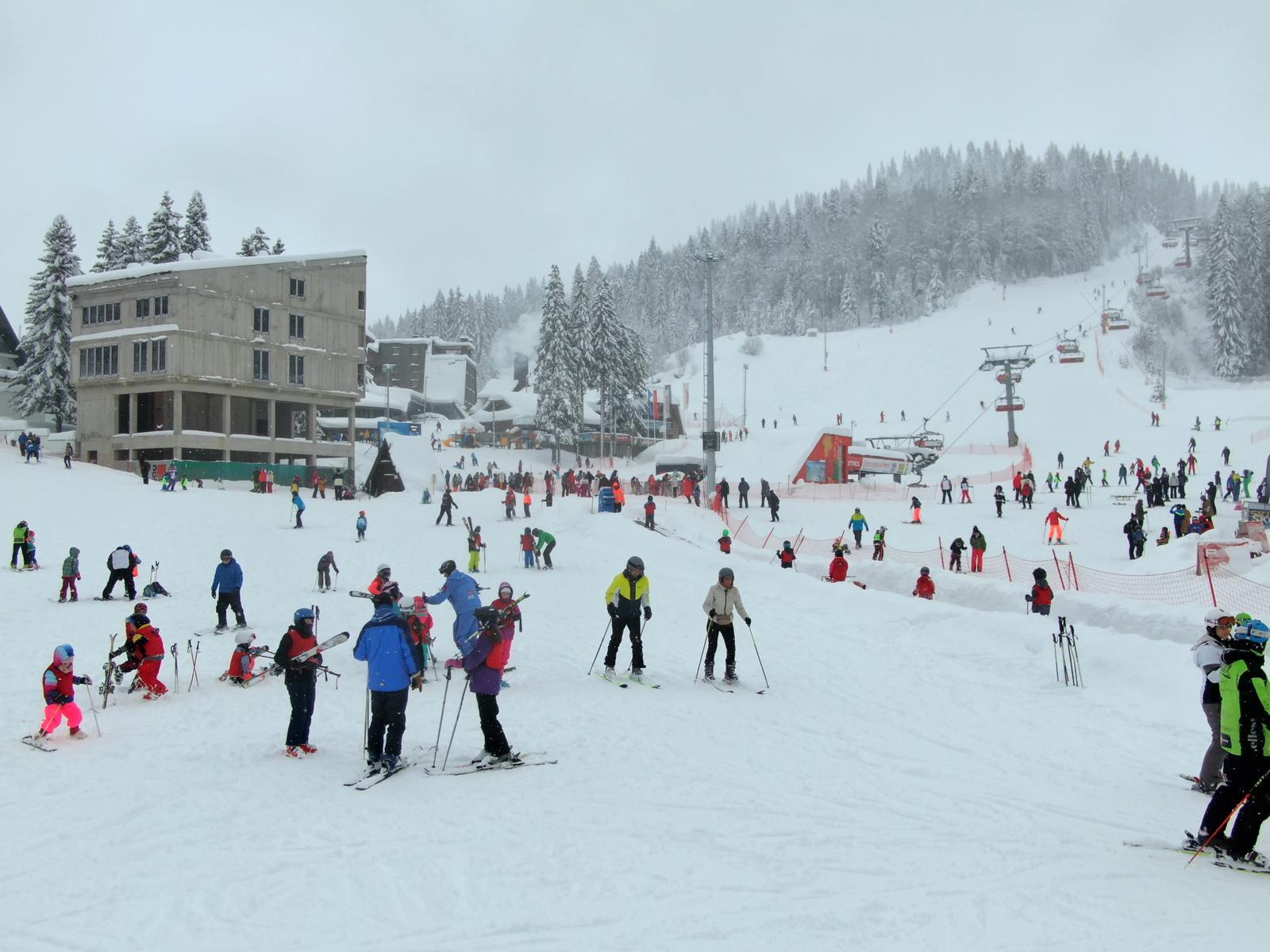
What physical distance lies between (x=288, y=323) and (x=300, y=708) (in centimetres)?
4264

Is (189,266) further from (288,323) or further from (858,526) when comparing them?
(858,526)

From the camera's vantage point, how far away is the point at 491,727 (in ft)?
24.1

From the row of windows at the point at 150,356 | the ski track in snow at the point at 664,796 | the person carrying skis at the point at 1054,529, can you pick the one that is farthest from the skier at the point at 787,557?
the row of windows at the point at 150,356

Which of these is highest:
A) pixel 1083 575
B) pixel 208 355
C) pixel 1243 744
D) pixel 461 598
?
pixel 208 355

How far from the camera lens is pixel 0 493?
27.6 metres

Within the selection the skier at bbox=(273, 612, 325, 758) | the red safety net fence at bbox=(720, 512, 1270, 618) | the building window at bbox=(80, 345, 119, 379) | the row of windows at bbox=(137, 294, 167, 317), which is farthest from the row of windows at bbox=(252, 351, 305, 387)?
the skier at bbox=(273, 612, 325, 758)

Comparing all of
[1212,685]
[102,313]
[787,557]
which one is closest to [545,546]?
[787,557]

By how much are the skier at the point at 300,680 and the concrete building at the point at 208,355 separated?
3880 centimetres

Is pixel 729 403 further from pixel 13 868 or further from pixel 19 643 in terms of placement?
pixel 13 868

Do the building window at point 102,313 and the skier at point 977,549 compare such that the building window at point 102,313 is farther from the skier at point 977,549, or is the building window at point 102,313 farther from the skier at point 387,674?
the skier at point 387,674

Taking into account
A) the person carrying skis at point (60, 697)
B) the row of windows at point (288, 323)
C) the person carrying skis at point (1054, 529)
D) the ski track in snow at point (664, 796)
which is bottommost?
the ski track in snow at point (664, 796)

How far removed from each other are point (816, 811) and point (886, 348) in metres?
94.4

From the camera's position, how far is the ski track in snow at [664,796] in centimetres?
475

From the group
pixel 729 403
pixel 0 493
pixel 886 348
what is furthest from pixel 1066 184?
pixel 0 493
